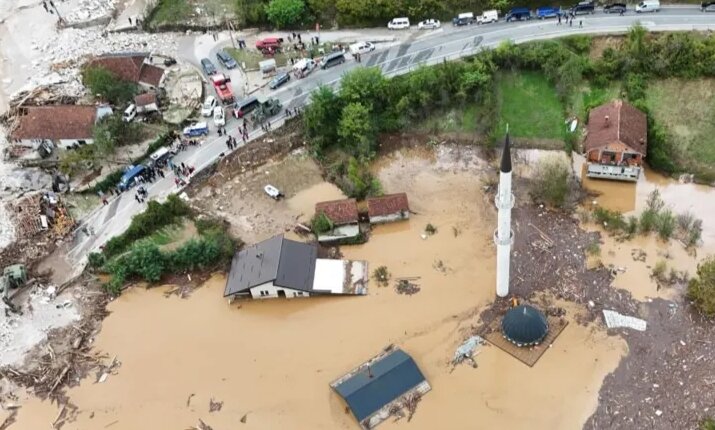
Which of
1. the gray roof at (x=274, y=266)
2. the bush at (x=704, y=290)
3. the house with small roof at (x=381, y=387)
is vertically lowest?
the house with small roof at (x=381, y=387)

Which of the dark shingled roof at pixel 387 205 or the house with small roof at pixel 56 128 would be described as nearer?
the dark shingled roof at pixel 387 205

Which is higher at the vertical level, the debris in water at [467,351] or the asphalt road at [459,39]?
the asphalt road at [459,39]

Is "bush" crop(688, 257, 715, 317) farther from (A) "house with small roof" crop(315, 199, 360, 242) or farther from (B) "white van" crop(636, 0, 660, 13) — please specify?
(B) "white van" crop(636, 0, 660, 13)

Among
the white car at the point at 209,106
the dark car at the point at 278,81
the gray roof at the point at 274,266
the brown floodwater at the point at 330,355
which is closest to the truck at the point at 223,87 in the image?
the white car at the point at 209,106

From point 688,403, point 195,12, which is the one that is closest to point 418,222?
point 688,403

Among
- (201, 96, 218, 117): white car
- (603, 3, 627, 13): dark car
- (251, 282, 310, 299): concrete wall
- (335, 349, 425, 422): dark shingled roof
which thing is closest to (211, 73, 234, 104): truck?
(201, 96, 218, 117): white car

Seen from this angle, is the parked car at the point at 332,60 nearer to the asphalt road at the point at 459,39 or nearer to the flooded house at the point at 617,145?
the asphalt road at the point at 459,39

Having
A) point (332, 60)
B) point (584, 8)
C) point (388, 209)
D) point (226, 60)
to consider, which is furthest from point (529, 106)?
point (226, 60)

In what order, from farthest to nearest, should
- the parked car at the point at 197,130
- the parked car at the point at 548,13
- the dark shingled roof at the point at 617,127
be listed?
the parked car at the point at 548,13
the parked car at the point at 197,130
the dark shingled roof at the point at 617,127
